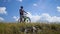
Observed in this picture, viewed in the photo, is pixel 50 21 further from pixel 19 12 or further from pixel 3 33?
pixel 3 33

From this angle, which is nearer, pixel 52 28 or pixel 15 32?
pixel 15 32

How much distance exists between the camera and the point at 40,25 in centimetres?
611

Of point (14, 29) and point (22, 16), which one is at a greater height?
point (22, 16)

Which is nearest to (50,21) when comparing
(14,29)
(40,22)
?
(40,22)

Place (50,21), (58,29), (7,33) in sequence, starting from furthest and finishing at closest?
(50,21) → (58,29) → (7,33)

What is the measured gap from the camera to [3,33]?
560cm

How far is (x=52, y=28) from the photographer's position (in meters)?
6.15

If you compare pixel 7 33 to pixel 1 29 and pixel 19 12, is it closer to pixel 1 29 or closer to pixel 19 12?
pixel 1 29

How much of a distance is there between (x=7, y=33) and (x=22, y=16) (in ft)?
4.22

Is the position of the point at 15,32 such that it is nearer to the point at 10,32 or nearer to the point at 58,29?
the point at 10,32

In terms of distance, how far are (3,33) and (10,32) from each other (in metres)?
0.19

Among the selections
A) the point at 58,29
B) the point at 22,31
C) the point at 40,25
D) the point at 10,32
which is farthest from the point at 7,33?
the point at 58,29

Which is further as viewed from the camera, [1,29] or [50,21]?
[50,21]

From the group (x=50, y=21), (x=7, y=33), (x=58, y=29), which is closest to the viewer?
(x=7, y=33)
